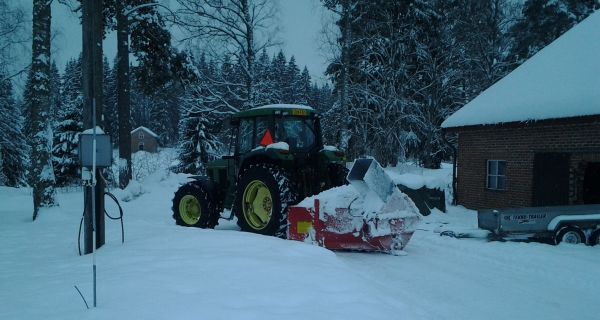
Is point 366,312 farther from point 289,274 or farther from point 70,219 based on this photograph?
point 70,219

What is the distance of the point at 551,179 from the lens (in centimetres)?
1123

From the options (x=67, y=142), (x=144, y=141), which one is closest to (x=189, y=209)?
(x=67, y=142)

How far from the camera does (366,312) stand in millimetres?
3711

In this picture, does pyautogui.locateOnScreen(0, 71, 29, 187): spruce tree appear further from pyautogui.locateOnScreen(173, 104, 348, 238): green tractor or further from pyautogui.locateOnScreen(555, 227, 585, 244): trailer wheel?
pyautogui.locateOnScreen(555, 227, 585, 244): trailer wheel

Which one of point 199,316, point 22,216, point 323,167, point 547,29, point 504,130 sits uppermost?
→ point 547,29

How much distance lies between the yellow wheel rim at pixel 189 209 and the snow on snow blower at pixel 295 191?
22 mm

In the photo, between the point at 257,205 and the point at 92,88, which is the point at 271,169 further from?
the point at 92,88

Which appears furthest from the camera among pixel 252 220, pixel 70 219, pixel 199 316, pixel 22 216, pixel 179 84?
pixel 179 84

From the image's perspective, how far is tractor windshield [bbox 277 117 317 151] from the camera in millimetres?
8430

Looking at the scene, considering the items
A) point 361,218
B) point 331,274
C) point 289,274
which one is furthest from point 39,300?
point 361,218

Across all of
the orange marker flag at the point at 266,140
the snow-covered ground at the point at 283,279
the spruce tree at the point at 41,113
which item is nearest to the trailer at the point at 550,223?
the snow-covered ground at the point at 283,279

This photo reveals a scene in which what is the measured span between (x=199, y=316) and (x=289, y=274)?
4.51 feet

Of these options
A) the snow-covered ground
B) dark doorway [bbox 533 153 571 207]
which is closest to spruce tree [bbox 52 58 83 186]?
the snow-covered ground

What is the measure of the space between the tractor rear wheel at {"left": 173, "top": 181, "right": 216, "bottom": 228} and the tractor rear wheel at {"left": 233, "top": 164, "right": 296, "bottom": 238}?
1226 millimetres
